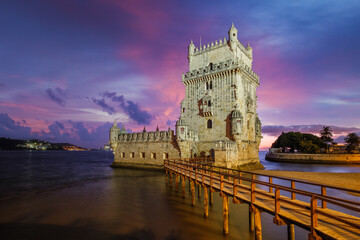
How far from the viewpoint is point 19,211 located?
1538 centimetres

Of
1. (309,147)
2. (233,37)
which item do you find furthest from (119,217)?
(309,147)

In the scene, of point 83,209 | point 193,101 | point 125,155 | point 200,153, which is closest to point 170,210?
point 83,209

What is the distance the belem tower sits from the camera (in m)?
29.8

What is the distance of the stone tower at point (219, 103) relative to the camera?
1171 inches

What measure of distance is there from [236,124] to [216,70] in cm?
897

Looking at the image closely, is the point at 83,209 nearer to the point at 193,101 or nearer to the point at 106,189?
the point at 106,189

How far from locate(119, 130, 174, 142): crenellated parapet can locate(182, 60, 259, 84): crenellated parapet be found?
934cm

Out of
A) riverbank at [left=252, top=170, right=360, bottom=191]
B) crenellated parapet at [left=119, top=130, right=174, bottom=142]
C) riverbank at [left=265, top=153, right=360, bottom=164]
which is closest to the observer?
riverbank at [left=252, top=170, right=360, bottom=191]

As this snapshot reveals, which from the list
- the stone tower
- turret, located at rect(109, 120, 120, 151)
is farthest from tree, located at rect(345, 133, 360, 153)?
turret, located at rect(109, 120, 120, 151)

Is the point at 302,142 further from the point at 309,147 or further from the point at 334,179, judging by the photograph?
the point at 334,179

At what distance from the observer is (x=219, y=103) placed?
31.1 metres

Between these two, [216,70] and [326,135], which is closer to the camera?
[216,70]

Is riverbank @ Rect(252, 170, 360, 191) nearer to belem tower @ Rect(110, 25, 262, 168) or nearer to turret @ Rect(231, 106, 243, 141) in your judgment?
belem tower @ Rect(110, 25, 262, 168)

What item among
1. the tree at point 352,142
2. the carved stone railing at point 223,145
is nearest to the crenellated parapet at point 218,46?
the carved stone railing at point 223,145
